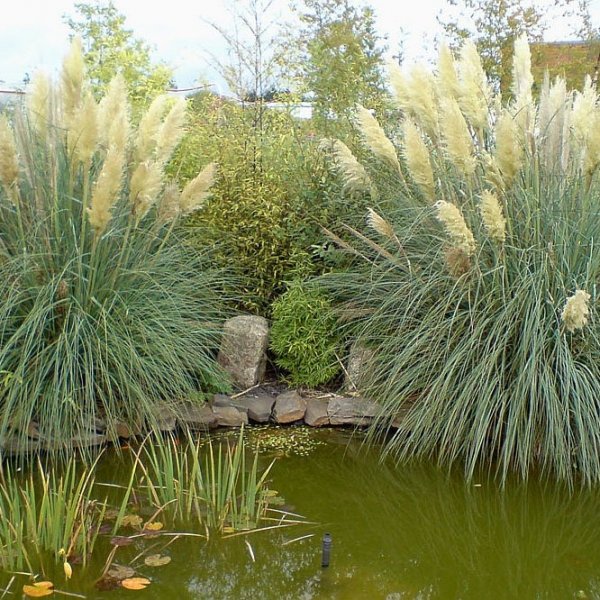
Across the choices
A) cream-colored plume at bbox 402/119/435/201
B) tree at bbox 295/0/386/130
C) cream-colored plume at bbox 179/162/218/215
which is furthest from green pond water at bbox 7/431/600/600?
tree at bbox 295/0/386/130

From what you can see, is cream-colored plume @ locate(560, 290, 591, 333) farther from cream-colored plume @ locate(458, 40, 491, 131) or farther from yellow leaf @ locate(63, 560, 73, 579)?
yellow leaf @ locate(63, 560, 73, 579)

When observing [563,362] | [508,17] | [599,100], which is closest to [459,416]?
[563,362]

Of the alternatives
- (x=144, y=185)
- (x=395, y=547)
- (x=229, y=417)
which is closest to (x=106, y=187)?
(x=144, y=185)

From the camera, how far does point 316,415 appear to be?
4809 millimetres

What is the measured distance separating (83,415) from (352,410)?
5.50 feet

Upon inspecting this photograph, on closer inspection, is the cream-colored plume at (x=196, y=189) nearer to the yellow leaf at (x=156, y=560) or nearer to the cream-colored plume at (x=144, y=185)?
the cream-colored plume at (x=144, y=185)

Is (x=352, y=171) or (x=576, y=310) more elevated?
(x=352, y=171)

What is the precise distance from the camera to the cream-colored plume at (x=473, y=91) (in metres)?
4.44

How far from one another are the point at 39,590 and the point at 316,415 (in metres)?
2.34

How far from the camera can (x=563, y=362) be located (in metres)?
3.92

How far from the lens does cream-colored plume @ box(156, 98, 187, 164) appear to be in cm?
432

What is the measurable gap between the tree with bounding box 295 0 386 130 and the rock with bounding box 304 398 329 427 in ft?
7.39

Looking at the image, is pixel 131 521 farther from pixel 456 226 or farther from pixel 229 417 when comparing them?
pixel 456 226

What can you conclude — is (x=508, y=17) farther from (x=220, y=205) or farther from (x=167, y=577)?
(x=167, y=577)
